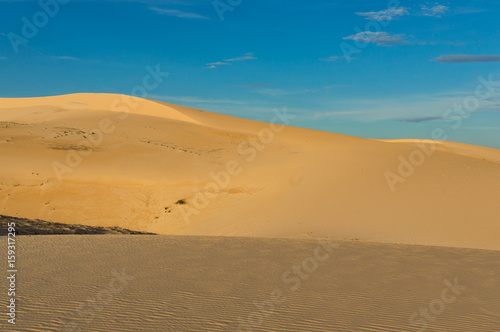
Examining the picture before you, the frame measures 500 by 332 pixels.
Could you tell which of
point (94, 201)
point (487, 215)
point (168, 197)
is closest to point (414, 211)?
point (487, 215)

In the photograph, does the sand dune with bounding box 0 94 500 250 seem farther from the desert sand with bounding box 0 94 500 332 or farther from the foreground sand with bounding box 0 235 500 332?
the foreground sand with bounding box 0 235 500 332

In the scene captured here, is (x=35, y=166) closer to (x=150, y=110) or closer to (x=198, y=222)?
(x=198, y=222)

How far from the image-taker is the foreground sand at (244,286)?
22.0 feet

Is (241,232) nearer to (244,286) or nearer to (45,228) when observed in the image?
(45,228)

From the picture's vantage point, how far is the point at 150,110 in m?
45.0

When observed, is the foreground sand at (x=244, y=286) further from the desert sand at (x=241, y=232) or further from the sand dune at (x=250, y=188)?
the sand dune at (x=250, y=188)

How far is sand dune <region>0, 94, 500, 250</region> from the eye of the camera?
1659cm

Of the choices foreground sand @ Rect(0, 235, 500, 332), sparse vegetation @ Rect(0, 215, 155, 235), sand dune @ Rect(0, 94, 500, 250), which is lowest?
foreground sand @ Rect(0, 235, 500, 332)

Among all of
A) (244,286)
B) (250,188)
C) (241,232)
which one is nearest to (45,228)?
(241,232)

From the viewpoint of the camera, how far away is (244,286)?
347 inches

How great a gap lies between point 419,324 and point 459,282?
11.5 feet

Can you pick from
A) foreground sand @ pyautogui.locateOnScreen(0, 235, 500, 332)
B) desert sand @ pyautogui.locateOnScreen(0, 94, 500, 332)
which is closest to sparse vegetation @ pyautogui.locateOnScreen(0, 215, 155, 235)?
desert sand @ pyautogui.locateOnScreen(0, 94, 500, 332)

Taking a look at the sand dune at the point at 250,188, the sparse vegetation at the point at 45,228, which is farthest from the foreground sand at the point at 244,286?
the sand dune at the point at 250,188

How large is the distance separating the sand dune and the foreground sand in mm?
3079
